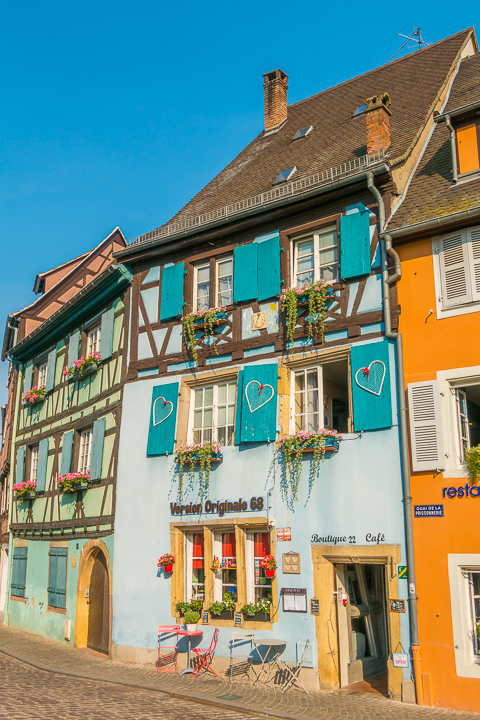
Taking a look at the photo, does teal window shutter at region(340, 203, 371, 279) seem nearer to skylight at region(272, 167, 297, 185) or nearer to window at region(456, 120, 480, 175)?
window at region(456, 120, 480, 175)

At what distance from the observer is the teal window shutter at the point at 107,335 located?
14898 millimetres

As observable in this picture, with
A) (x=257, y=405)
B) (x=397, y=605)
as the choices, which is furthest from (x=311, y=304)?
(x=397, y=605)

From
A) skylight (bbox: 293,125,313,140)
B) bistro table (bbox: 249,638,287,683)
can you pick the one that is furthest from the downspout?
skylight (bbox: 293,125,313,140)

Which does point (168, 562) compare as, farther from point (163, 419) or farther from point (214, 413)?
point (214, 413)

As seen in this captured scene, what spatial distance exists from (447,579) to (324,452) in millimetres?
2558

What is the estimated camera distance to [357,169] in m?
11.2

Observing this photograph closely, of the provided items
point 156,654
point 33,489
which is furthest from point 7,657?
point 33,489

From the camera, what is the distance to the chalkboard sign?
9.27 m

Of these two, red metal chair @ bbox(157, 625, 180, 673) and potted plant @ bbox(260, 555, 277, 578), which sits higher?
potted plant @ bbox(260, 555, 277, 578)

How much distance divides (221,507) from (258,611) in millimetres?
1800

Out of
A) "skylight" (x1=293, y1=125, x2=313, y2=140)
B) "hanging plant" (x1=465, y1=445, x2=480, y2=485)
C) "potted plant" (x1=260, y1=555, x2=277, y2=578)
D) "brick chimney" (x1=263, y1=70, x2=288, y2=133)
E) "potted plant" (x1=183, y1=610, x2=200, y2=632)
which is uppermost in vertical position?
"brick chimney" (x1=263, y1=70, x2=288, y2=133)

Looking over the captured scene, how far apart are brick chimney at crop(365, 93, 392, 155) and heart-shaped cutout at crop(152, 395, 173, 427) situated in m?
5.73

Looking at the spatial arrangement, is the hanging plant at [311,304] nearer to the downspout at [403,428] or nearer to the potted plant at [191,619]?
the downspout at [403,428]

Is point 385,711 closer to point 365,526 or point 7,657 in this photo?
point 365,526
